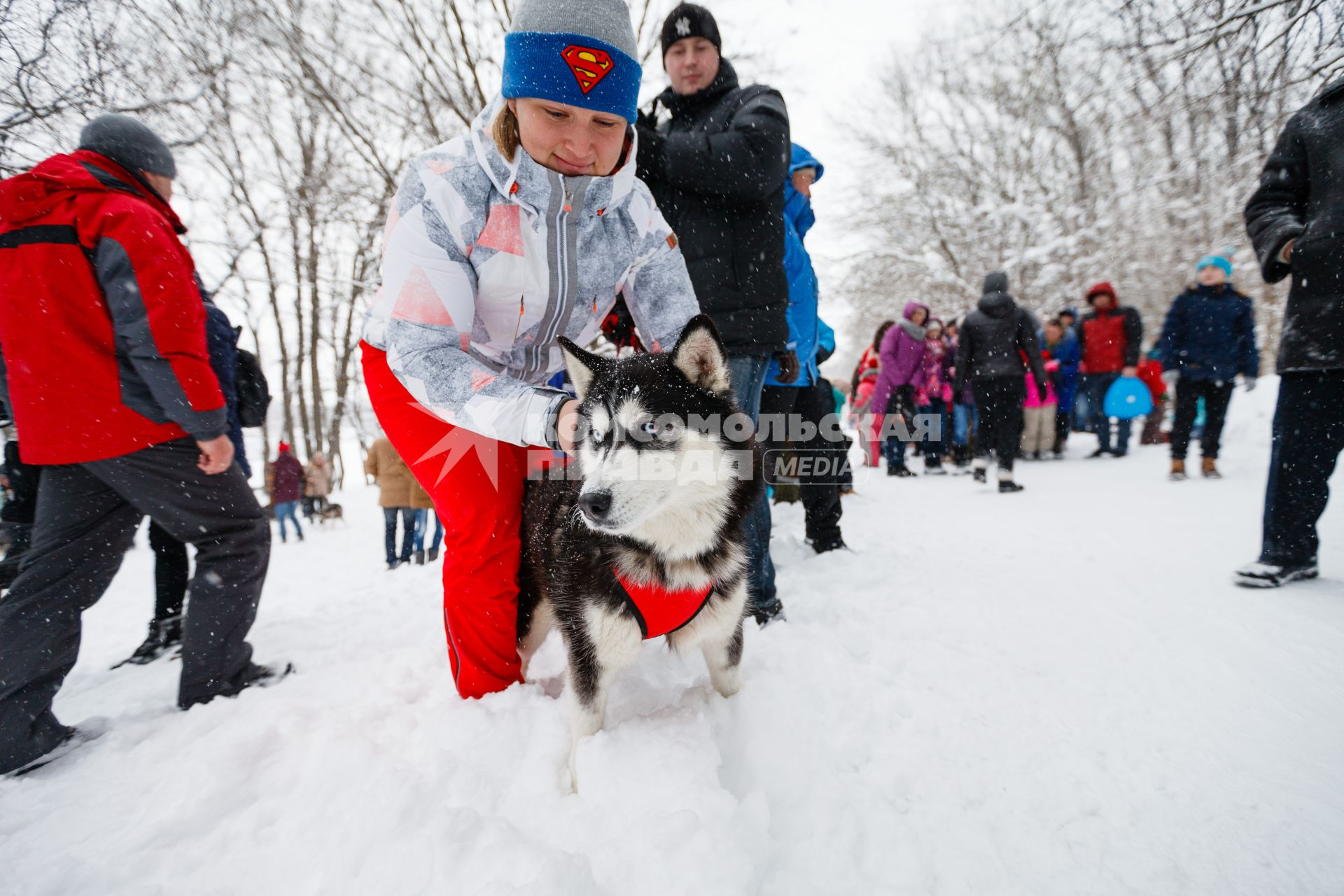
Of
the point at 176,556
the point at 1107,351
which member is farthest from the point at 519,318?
the point at 1107,351

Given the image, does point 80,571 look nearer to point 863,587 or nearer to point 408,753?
point 408,753

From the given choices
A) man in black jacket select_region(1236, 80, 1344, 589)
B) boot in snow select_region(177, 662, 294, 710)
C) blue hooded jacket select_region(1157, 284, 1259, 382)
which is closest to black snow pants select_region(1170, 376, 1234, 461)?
blue hooded jacket select_region(1157, 284, 1259, 382)

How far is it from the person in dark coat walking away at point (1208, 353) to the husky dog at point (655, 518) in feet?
21.4

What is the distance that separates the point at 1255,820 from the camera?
1.40 m

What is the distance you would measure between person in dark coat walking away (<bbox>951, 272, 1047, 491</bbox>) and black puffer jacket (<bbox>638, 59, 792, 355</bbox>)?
493 centimetres

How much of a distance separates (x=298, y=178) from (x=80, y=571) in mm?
9736

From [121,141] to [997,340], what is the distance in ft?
24.9

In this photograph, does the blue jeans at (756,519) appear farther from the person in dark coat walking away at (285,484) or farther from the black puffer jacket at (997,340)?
the person in dark coat walking away at (285,484)

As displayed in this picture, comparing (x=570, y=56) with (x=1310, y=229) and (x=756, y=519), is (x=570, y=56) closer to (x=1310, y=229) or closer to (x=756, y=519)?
(x=756, y=519)

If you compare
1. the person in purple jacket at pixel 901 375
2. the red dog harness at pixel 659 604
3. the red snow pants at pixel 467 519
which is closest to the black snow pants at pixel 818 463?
the red dog harness at pixel 659 604

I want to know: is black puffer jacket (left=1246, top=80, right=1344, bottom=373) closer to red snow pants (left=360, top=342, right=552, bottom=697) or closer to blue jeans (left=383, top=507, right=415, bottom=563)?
red snow pants (left=360, top=342, right=552, bottom=697)

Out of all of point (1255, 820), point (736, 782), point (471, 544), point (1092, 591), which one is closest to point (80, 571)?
point (471, 544)

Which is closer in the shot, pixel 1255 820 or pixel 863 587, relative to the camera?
pixel 1255 820

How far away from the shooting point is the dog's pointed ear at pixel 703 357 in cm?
172
